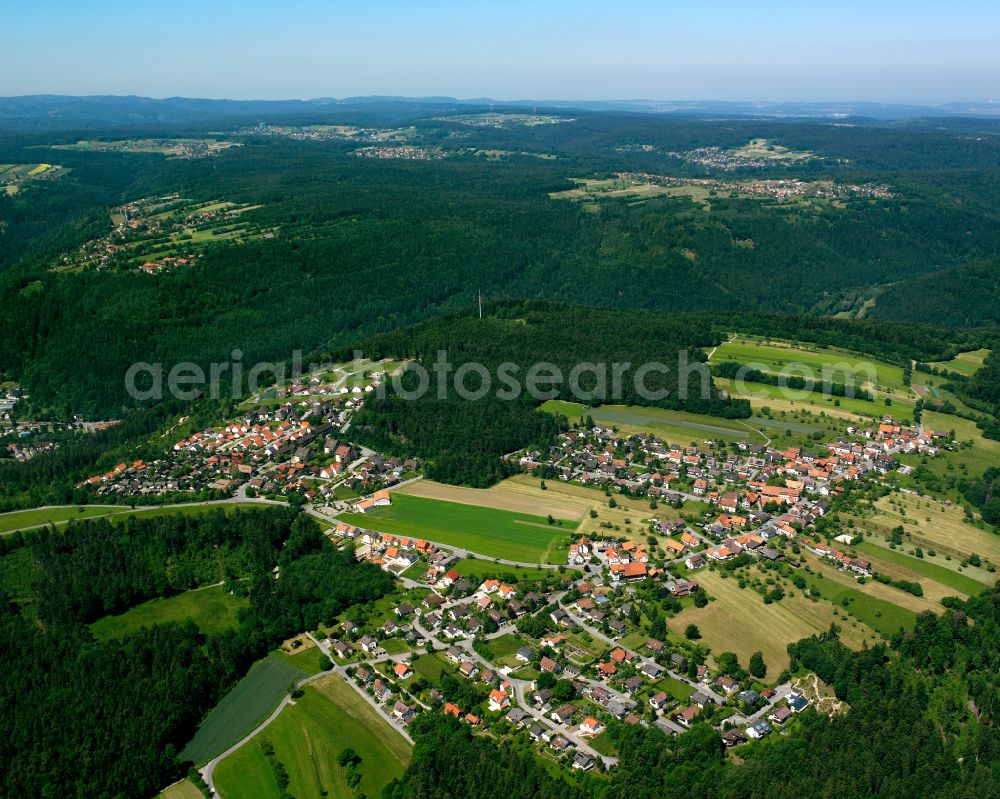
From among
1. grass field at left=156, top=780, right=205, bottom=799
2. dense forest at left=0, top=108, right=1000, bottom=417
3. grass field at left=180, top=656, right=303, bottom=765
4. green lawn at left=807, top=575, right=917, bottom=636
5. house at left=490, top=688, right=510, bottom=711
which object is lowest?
grass field at left=156, top=780, right=205, bottom=799

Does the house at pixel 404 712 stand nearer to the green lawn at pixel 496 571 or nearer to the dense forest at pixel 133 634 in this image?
the dense forest at pixel 133 634

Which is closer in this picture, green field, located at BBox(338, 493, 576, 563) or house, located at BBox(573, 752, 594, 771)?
house, located at BBox(573, 752, 594, 771)

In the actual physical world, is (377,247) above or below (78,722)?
above

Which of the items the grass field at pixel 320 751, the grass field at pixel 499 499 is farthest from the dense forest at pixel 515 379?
the grass field at pixel 320 751

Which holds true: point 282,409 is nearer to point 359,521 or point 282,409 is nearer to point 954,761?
point 359,521

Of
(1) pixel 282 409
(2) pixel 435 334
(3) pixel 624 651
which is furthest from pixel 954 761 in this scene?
(2) pixel 435 334

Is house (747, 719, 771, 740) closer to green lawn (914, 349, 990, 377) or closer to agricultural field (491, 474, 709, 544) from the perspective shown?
agricultural field (491, 474, 709, 544)

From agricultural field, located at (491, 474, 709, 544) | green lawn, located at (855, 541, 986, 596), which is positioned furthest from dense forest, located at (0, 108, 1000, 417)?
green lawn, located at (855, 541, 986, 596)
